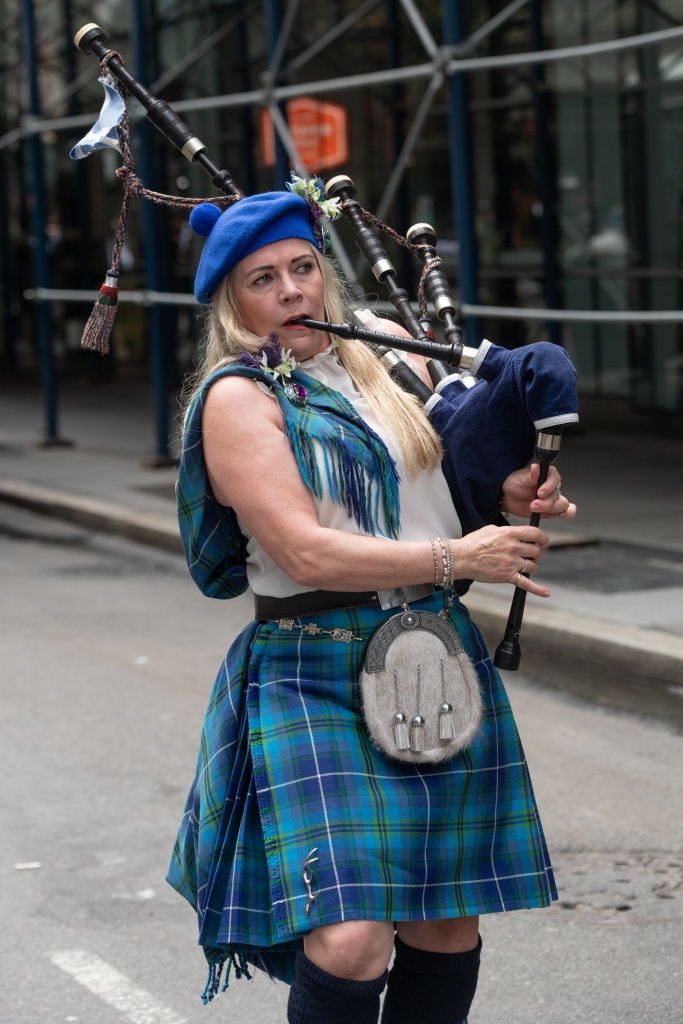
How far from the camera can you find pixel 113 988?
11.8ft

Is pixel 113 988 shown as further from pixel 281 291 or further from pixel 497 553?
pixel 281 291

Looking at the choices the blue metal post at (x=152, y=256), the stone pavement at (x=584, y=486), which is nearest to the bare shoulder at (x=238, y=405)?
the stone pavement at (x=584, y=486)

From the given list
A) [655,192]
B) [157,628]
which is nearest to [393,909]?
[157,628]

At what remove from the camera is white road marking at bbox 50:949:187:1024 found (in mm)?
3477

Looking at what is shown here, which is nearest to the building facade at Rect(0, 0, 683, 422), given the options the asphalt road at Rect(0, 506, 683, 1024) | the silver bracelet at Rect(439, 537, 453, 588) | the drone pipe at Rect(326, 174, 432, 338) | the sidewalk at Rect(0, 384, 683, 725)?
the sidewalk at Rect(0, 384, 683, 725)

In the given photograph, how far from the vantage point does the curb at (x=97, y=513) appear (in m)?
9.85

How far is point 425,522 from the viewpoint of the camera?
271 centimetres

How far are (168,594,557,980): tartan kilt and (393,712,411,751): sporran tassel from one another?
0.18 ft

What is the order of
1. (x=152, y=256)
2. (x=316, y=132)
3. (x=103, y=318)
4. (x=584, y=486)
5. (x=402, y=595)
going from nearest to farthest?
(x=402, y=595) < (x=103, y=318) < (x=584, y=486) < (x=152, y=256) < (x=316, y=132)

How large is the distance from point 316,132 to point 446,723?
12509 millimetres

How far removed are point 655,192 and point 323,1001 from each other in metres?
11.3

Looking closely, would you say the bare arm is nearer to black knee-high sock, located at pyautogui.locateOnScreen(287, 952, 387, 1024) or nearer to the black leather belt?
the black leather belt

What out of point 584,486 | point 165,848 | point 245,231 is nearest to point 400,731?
point 245,231

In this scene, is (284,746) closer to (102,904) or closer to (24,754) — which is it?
(102,904)
